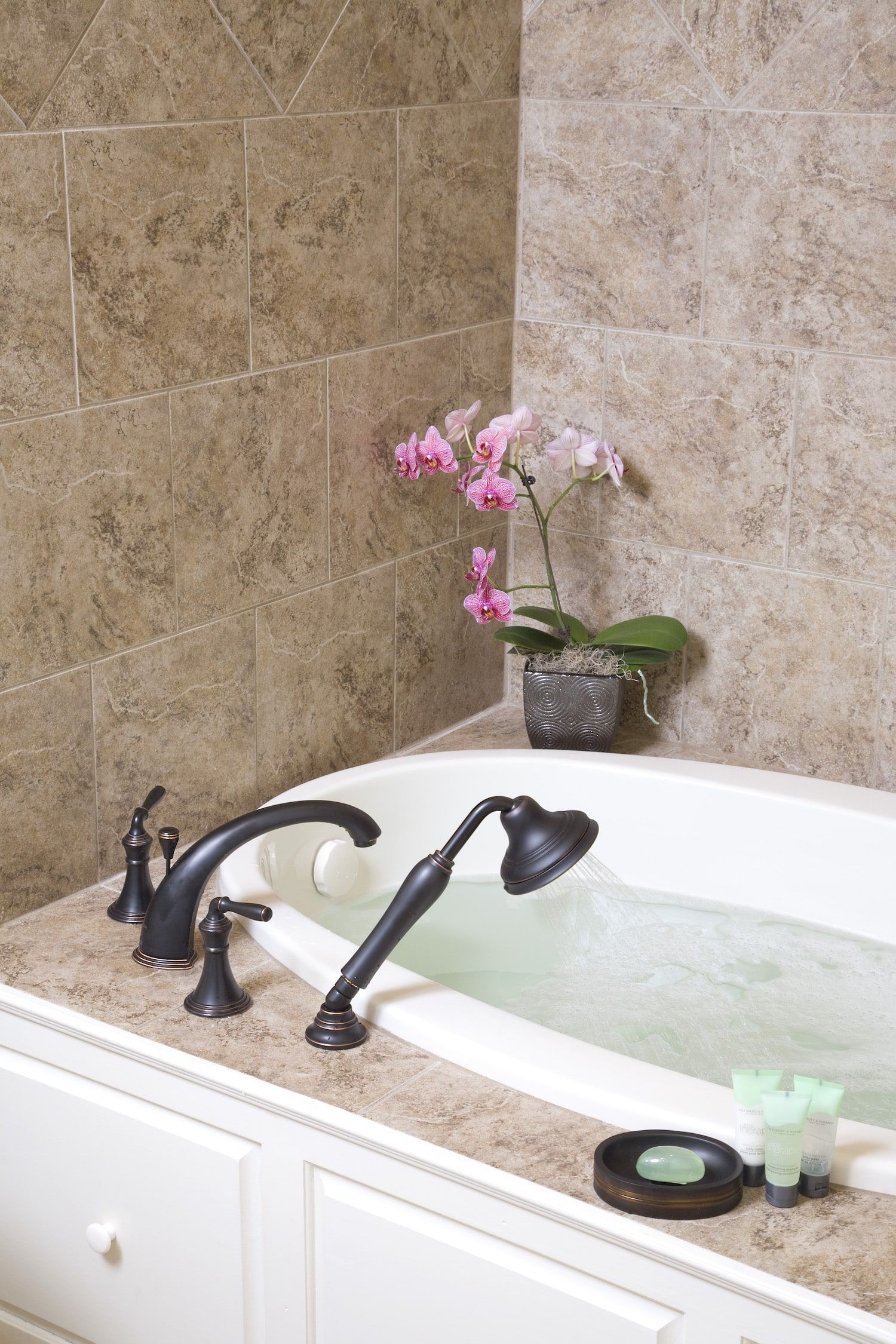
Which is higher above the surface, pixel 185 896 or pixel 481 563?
pixel 481 563

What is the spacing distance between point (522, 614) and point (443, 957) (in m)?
0.67

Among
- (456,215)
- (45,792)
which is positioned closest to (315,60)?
(456,215)

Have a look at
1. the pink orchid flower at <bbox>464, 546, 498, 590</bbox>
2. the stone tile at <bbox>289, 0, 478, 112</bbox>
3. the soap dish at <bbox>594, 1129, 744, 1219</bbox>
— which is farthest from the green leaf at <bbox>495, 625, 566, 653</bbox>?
the soap dish at <bbox>594, 1129, 744, 1219</bbox>

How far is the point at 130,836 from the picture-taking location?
1.94 meters

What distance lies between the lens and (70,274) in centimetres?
188

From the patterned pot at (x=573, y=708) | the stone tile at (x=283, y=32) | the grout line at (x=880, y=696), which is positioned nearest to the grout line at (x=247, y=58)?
the stone tile at (x=283, y=32)

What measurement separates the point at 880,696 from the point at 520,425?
0.74 meters

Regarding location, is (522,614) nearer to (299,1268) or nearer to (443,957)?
(443,957)

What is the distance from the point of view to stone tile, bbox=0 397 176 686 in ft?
6.18

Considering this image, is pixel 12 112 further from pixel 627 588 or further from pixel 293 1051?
pixel 627 588

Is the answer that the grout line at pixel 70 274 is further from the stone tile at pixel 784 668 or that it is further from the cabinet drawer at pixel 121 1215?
the stone tile at pixel 784 668

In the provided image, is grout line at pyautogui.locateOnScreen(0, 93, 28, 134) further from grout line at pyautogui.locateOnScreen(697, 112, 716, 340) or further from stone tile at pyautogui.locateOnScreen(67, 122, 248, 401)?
grout line at pyautogui.locateOnScreen(697, 112, 716, 340)

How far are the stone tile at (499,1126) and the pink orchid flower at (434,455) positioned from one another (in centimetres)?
108

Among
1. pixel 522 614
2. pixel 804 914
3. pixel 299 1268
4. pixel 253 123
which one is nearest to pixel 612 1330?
pixel 299 1268
